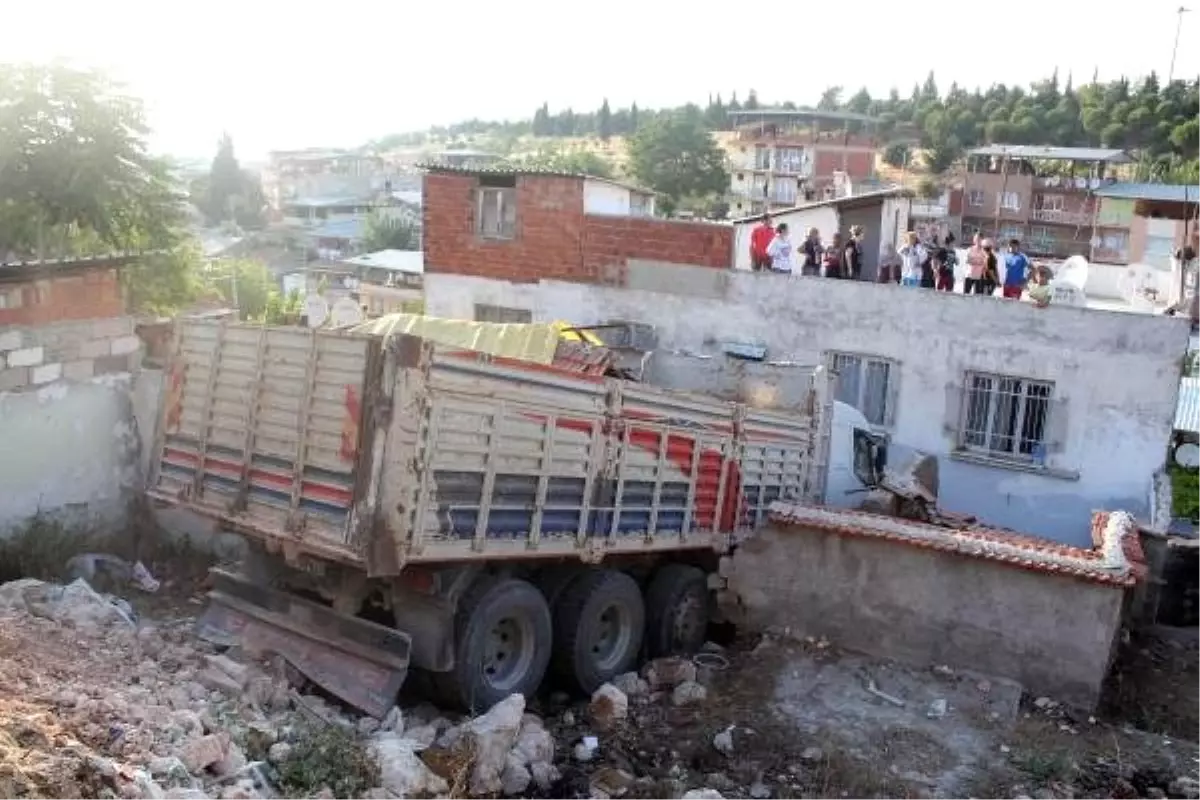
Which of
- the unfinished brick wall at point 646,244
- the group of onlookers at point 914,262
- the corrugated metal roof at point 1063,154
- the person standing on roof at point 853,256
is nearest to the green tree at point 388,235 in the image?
the corrugated metal roof at point 1063,154

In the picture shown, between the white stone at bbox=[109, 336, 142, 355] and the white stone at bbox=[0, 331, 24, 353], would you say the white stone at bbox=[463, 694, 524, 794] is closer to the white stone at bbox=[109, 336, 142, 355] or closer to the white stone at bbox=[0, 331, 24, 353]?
the white stone at bbox=[0, 331, 24, 353]

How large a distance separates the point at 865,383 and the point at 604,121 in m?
122

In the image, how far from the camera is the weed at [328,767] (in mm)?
6102

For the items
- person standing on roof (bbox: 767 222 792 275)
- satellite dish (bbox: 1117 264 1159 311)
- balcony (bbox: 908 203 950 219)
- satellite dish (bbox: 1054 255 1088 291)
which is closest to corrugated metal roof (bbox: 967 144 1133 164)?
balcony (bbox: 908 203 950 219)

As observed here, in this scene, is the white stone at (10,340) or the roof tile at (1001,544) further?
the white stone at (10,340)

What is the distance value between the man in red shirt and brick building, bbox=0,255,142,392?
28.7 feet

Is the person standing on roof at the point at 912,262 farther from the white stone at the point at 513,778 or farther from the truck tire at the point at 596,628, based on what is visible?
the white stone at the point at 513,778

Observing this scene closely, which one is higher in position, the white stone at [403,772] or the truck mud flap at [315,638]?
the truck mud flap at [315,638]

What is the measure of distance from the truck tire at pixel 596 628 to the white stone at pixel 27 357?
537 cm

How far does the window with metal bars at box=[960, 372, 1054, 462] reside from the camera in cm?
1427

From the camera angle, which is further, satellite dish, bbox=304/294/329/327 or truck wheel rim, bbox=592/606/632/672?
satellite dish, bbox=304/294/329/327

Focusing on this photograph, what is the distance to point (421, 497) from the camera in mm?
7148

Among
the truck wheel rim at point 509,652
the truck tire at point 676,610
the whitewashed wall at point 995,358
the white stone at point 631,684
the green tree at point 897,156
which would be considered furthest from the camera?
the green tree at point 897,156

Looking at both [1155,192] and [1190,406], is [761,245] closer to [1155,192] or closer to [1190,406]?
[1190,406]
